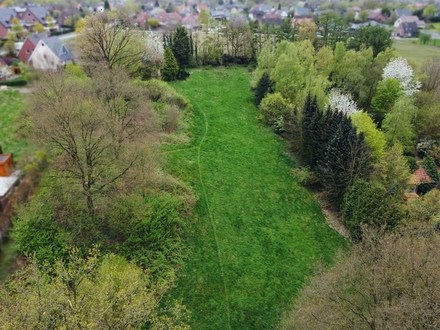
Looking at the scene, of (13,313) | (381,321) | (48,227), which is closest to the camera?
(13,313)

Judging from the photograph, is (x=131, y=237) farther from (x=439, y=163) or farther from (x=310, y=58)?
(x=310, y=58)

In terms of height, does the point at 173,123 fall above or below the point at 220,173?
above

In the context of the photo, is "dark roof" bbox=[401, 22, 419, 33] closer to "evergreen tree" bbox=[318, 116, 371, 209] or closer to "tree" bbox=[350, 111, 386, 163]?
"tree" bbox=[350, 111, 386, 163]

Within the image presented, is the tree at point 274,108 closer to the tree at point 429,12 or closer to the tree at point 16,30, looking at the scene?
the tree at point 16,30

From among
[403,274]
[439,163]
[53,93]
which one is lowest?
[439,163]

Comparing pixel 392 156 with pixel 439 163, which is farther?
pixel 439 163

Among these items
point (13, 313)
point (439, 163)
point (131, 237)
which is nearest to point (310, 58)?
point (439, 163)
